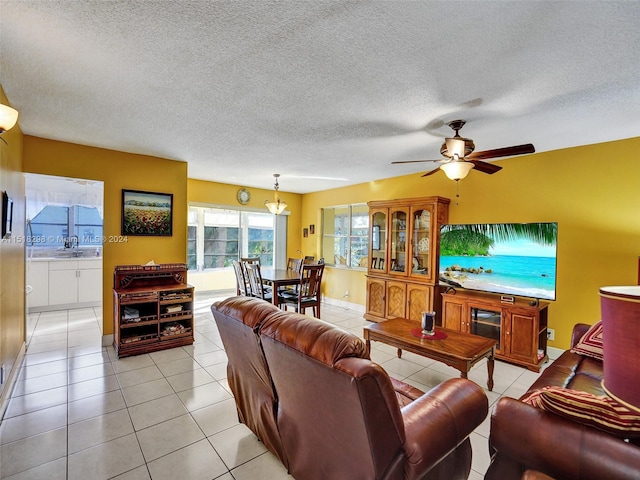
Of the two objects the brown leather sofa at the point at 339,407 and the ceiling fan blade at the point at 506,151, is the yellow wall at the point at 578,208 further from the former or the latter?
the brown leather sofa at the point at 339,407

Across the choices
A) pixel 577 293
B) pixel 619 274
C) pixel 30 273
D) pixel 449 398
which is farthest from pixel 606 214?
pixel 30 273

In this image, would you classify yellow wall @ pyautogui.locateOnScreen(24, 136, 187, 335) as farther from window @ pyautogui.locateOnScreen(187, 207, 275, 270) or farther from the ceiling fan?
the ceiling fan

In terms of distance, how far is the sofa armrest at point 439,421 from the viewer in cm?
115

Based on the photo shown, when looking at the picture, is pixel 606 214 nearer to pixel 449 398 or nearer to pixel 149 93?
pixel 449 398

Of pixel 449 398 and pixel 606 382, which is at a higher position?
pixel 606 382

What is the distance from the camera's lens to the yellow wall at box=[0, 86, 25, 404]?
2348 mm

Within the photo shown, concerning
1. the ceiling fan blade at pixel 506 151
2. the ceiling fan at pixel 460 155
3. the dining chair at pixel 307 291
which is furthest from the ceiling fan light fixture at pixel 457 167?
the dining chair at pixel 307 291

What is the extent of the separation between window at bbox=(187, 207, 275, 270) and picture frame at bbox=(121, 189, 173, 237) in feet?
6.83

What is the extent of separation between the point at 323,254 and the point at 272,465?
16.3 ft

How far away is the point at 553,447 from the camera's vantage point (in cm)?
115

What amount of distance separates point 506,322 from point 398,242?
74.1 inches

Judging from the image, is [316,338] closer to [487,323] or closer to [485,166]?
[485,166]

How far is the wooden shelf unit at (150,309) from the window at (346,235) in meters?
3.21

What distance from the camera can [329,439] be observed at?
1.29 m
